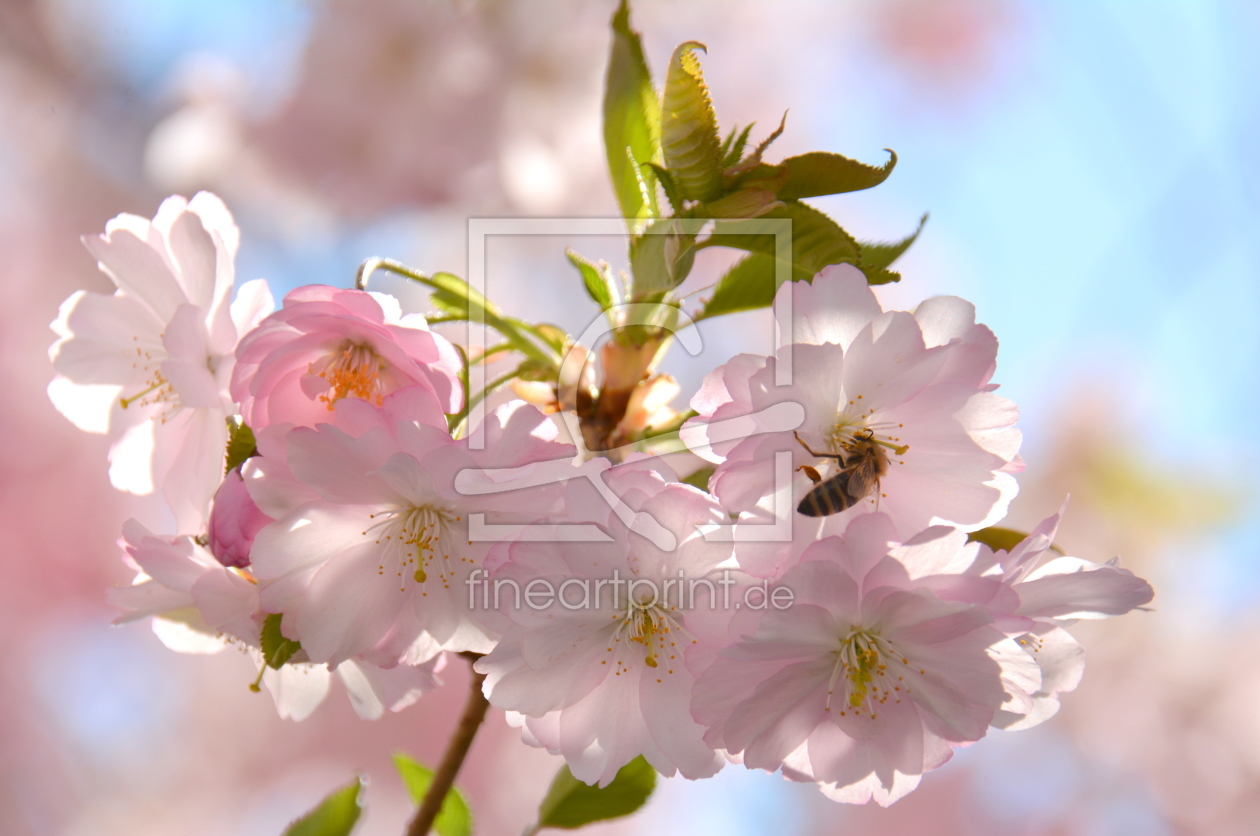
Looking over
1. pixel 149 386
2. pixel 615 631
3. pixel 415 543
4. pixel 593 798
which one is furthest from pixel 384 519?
pixel 593 798

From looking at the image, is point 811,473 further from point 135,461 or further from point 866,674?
point 135,461

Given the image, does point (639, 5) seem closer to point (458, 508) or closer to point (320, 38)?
point (320, 38)

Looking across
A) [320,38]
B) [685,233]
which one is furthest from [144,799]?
[685,233]

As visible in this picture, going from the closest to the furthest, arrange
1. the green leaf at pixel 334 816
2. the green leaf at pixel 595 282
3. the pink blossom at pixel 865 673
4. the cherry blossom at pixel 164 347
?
the pink blossom at pixel 865 673
the cherry blossom at pixel 164 347
the green leaf at pixel 595 282
the green leaf at pixel 334 816

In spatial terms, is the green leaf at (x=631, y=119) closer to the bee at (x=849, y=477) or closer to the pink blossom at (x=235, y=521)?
the bee at (x=849, y=477)

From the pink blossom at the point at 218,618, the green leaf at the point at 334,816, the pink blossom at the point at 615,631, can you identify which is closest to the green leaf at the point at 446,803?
the green leaf at the point at 334,816

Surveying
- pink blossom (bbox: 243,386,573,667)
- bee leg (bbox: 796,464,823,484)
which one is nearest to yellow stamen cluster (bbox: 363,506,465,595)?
pink blossom (bbox: 243,386,573,667)

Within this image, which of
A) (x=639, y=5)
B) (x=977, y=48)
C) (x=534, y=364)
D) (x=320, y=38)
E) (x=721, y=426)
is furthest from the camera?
(x=977, y=48)
